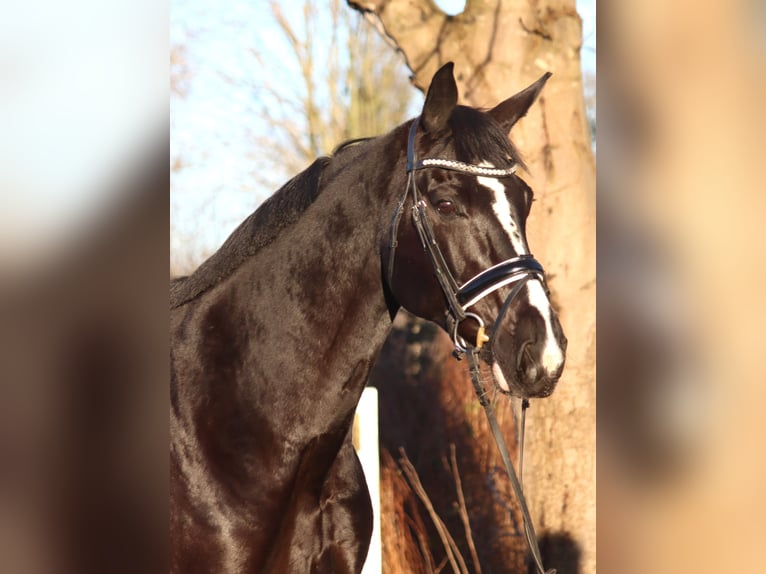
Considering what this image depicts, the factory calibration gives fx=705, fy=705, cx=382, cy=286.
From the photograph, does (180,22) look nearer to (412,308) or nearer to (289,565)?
(412,308)

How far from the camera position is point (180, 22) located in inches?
171

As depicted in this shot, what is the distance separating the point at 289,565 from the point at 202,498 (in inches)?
12.7

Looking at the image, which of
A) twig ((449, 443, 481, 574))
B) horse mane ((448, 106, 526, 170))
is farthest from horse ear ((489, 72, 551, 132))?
twig ((449, 443, 481, 574))

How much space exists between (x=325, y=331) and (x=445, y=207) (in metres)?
0.50

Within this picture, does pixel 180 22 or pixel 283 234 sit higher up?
pixel 180 22

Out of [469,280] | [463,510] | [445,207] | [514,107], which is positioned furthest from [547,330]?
[463,510]

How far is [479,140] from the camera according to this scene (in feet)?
6.67

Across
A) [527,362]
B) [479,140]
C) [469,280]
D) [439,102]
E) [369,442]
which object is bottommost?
[369,442]

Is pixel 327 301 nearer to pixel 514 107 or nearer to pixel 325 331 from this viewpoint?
pixel 325 331

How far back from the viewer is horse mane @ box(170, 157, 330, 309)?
219 cm

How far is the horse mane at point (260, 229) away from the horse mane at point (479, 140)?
47cm
